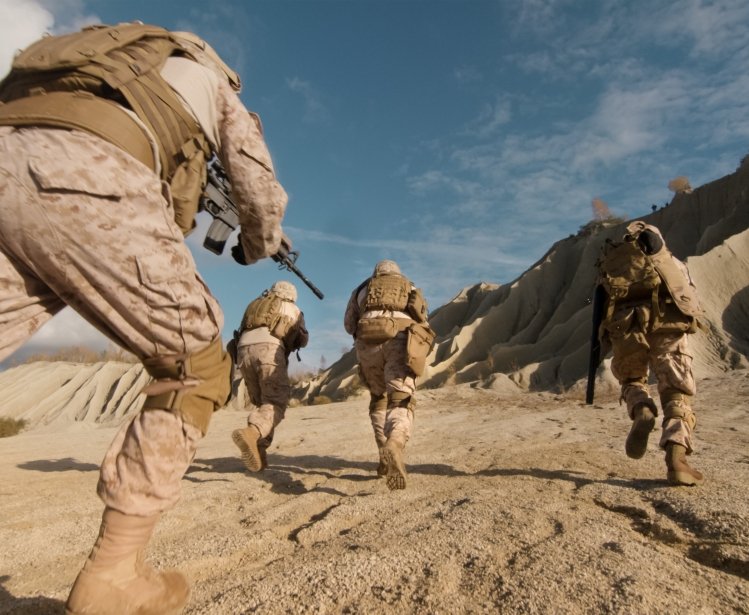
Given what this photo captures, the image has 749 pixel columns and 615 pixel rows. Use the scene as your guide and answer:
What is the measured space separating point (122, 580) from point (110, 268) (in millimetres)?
698

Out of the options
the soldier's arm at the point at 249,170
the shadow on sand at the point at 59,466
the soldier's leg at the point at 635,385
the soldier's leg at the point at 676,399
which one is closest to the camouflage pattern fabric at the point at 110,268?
the soldier's arm at the point at 249,170

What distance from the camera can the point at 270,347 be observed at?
4141 millimetres

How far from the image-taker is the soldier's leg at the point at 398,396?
122 inches

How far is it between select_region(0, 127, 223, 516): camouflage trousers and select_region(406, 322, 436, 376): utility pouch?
2.36 m

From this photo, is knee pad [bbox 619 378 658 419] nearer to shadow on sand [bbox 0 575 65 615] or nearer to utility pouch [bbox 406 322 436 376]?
utility pouch [bbox 406 322 436 376]

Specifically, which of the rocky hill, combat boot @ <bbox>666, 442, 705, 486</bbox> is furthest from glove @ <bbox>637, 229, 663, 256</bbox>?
the rocky hill

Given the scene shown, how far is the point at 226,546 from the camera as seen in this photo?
1.83 m

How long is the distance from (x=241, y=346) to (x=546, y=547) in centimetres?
320

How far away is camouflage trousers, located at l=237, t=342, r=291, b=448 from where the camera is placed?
3.97 metres

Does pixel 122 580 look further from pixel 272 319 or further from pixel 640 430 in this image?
pixel 272 319

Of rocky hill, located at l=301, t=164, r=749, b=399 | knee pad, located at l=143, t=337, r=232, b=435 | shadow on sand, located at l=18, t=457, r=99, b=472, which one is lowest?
shadow on sand, located at l=18, t=457, r=99, b=472

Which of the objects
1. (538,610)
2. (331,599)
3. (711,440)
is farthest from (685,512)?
(711,440)

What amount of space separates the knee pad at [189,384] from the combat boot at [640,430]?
2.53 metres

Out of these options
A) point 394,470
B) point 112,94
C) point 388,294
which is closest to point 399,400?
point 394,470
